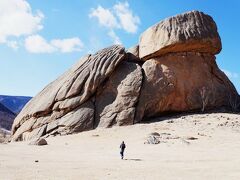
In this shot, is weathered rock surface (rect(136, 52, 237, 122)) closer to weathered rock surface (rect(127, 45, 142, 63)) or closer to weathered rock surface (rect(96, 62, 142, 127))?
weathered rock surface (rect(96, 62, 142, 127))

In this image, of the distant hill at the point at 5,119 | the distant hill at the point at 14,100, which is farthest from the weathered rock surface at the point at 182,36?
the distant hill at the point at 14,100

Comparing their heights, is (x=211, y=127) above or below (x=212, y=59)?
below

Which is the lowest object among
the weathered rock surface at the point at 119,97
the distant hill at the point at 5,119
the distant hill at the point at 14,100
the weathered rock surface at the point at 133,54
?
the weathered rock surface at the point at 119,97

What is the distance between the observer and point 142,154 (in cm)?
2017

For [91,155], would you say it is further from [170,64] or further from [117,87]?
[170,64]

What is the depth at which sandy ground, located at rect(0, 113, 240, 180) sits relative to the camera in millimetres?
13484

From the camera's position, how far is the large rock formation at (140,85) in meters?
29.4

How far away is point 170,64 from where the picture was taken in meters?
31.8

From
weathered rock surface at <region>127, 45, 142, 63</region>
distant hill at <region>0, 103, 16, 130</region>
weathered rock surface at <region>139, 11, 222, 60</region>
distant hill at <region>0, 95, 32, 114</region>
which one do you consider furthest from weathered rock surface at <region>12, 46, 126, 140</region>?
distant hill at <region>0, 95, 32, 114</region>

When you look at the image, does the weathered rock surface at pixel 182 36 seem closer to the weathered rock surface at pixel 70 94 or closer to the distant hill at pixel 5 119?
the weathered rock surface at pixel 70 94

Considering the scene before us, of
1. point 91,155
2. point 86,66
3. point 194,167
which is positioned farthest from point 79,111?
point 194,167

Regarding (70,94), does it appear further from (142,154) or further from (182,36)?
(142,154)

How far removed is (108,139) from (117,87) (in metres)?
5.88

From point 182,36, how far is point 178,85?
364 centimetres
